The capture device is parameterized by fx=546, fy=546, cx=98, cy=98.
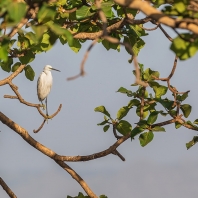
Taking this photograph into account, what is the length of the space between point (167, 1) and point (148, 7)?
39 centimetres

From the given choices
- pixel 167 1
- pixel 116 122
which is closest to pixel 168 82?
pixel 116 122

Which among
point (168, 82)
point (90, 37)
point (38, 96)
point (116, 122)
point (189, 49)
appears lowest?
point (38, 96)

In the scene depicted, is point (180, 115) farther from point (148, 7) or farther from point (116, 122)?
point (148, 7)

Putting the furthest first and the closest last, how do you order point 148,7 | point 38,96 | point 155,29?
point 38,96, point 155,29, point 148,7

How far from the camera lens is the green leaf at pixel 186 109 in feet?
15.2

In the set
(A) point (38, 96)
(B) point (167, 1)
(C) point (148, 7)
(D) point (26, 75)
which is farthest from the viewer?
(A) point (38, 96)

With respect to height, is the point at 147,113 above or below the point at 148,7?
below

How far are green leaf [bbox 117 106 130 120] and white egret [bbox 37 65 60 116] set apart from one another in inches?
165

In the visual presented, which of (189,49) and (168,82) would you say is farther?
(168,82)

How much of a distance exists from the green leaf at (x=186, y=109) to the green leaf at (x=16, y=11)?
2571 mm

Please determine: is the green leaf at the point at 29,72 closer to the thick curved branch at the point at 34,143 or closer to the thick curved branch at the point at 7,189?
the thick curved branch at the point at 34,143

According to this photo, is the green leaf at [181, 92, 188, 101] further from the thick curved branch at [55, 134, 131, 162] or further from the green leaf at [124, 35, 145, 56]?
the green leaf at [124, 35, 145, 56]

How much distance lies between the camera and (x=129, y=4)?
2.69 metres

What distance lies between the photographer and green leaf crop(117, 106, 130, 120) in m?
4.96
